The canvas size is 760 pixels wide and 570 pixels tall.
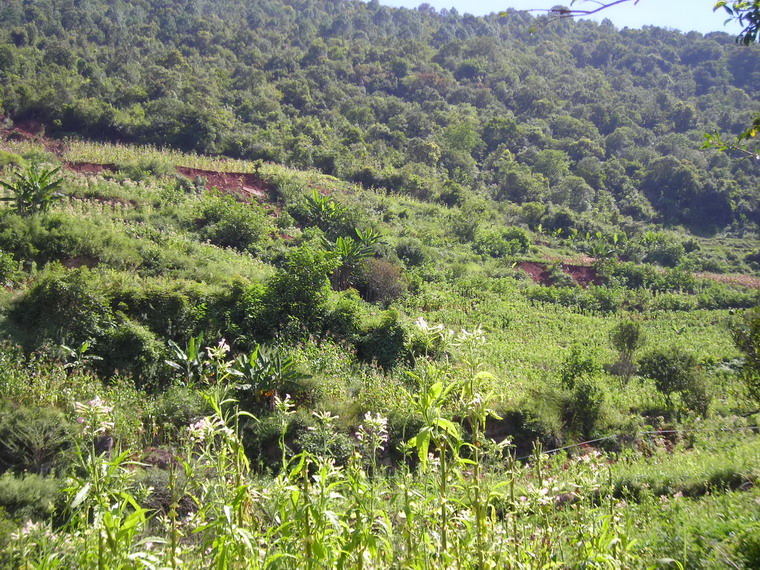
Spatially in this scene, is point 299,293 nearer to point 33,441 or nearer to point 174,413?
point 174,413

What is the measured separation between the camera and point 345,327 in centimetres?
912

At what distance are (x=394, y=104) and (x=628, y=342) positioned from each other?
130 ft

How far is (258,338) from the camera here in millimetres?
8328

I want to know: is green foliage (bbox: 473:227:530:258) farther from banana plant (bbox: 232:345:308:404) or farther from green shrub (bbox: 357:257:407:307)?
banana plant (bbox: 232:345:308:404)

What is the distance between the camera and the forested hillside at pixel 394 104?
90.7 feet

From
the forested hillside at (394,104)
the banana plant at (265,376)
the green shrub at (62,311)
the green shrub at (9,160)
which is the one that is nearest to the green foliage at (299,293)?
the banana plant at (265,376)

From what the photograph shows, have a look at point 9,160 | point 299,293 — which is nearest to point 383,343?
point 299,293

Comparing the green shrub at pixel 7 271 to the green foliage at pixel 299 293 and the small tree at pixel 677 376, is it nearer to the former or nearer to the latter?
the green foliage at pixel 299 293

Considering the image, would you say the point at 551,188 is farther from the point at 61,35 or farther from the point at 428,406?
the point at 61,35

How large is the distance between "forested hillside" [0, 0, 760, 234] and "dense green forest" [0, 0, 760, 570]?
0.32 m

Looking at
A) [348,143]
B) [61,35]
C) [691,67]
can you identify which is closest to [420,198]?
[348,143]

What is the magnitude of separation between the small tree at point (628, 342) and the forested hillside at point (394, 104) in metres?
18.5

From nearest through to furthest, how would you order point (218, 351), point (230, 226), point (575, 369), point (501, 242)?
point (218, 351), point (575, 369), point (230, 226), point (501, 242)

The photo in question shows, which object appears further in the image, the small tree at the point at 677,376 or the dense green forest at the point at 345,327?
the small tree at the point at 677,376
